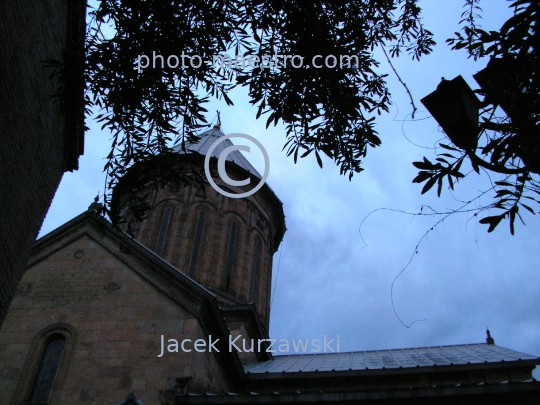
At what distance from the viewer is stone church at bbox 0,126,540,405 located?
8133 mm

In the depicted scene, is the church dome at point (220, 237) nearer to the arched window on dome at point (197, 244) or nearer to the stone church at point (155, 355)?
the arched window on dome at point (197, 244)

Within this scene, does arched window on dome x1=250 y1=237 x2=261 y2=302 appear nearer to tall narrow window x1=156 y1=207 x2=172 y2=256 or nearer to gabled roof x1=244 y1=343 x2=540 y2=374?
gabled roof x1=244 y1=343 x2=540 y2=374

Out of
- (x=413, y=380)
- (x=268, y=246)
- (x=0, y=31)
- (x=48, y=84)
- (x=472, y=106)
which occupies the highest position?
(x=268, y=246)

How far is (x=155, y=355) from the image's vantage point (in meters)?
8.59

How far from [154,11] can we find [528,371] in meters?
10.4

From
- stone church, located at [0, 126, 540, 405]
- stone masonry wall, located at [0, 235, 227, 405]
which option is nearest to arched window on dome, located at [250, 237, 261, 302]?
stone church, located at [0, 126, 540, 405]

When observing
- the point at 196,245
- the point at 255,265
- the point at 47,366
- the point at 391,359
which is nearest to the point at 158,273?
the point at 47,366

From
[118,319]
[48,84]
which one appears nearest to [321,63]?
[48,84]

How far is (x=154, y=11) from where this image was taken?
192 inches

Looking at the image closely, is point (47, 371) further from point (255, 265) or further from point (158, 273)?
point (255, 265)

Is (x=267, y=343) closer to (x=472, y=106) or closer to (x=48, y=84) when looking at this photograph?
A: (x=48, y=84)

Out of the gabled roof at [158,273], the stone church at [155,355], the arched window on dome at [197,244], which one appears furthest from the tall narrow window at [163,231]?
the gabled roof at [158,273]

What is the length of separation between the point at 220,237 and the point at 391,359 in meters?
6.37

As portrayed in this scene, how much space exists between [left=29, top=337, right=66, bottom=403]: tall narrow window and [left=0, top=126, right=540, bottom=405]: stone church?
0.02 m
